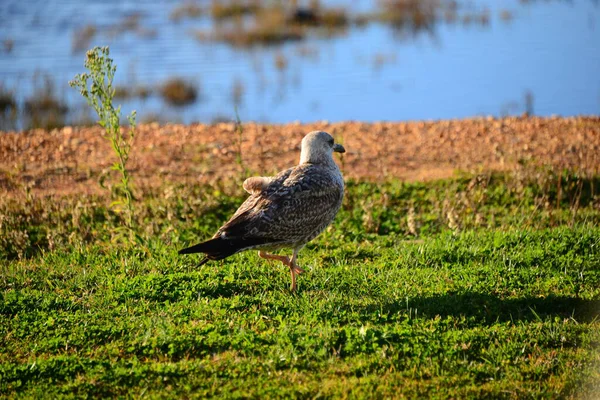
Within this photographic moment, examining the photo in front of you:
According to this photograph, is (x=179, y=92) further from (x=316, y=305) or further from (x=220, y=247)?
(x=316, y=305)

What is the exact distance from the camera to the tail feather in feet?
22.8

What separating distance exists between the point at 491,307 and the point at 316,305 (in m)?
1.58

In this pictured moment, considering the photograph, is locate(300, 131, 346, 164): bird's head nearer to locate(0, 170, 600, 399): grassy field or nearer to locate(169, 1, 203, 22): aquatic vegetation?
locate(0, 170, 600, 399): grassy field

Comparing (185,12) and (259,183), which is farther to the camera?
(185,12)

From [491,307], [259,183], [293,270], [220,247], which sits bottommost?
[491,307]

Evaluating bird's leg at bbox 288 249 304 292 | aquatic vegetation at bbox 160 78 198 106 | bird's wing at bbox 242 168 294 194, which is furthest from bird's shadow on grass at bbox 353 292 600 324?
aquatic vegetation at bbox 160 78 198 106

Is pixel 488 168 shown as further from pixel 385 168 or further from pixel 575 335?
pixel 575 335

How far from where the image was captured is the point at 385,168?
11797mm

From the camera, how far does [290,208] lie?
755cm

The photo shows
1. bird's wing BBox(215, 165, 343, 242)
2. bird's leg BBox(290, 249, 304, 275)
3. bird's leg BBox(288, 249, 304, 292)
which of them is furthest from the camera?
bird's leg BBox(290, 249, 304, 275)

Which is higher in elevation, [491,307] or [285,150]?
[285,150]

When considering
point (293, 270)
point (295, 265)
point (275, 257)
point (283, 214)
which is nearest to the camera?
point (283, 214)

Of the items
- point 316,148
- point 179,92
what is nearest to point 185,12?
point 179,92

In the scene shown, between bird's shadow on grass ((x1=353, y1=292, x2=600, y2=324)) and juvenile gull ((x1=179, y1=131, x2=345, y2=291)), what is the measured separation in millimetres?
1079
